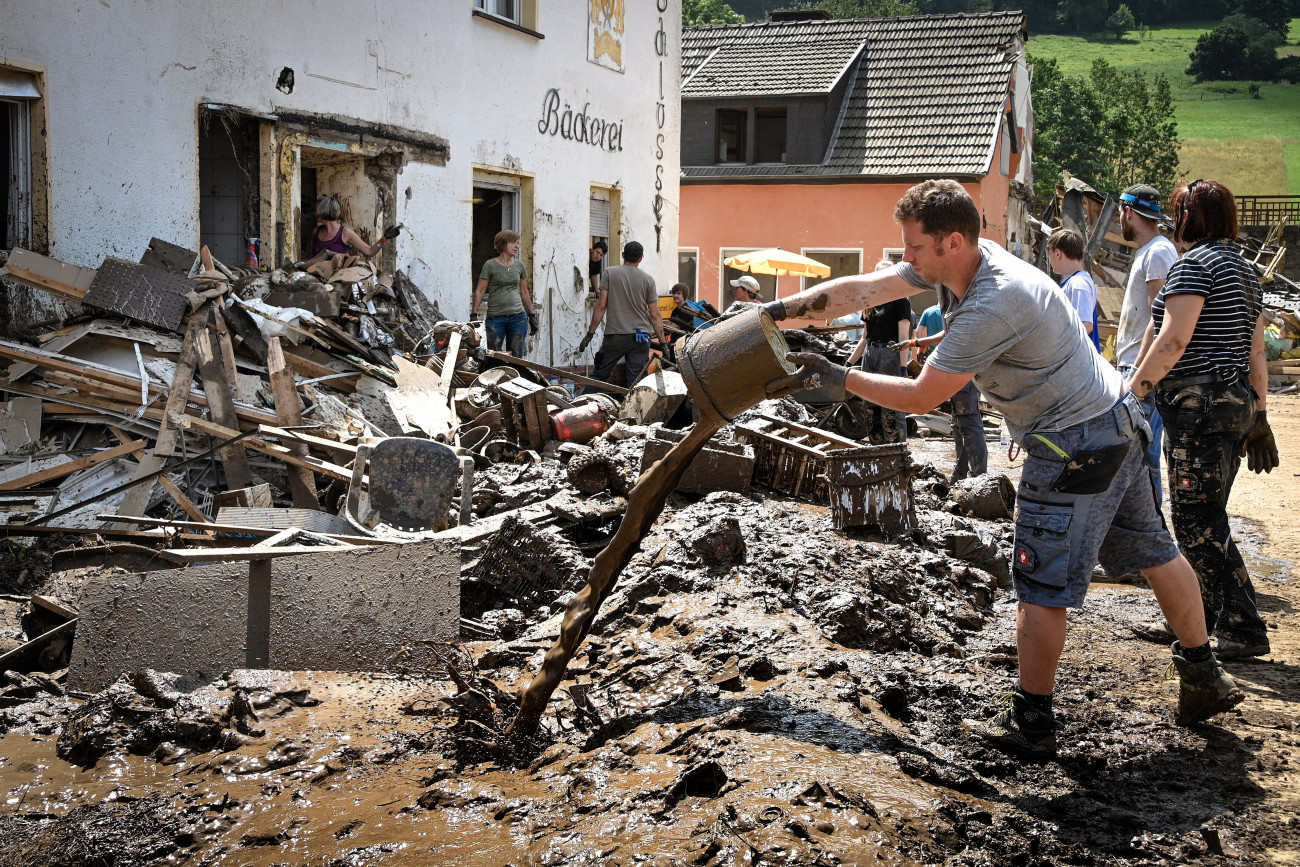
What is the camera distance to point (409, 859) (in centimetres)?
308

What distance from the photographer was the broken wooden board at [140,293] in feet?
24.1

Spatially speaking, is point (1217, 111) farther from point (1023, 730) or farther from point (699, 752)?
point (699, 752)

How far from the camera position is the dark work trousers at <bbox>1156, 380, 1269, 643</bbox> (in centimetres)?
468

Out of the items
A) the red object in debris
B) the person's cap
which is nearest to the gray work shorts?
the person's cap

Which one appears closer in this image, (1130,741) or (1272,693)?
(1130,741)

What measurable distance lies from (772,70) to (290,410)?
2182cm

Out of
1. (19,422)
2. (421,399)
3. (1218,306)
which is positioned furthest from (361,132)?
(1218,306)

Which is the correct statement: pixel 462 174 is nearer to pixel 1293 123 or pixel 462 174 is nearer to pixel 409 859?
pixel 409 859

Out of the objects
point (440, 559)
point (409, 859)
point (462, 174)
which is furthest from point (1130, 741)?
point (462, 174)

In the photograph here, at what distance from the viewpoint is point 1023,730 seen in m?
3.63

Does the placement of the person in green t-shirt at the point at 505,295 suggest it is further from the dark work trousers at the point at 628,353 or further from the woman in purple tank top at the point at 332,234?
the woman in purple tank top at the point at 332,234

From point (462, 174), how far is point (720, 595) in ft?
28.3

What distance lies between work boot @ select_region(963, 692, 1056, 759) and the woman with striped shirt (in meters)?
1.48

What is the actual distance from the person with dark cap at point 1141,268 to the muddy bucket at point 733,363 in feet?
7.60
